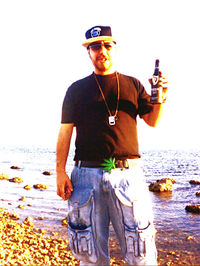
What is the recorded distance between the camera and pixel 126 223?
11.4 ft

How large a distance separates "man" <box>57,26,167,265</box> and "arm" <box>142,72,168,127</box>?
13mm

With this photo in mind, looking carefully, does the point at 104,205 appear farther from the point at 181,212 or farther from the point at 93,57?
the point at 181,212

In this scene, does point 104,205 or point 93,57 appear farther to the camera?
point 93,57

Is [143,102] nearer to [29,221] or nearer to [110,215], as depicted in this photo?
[110,215]

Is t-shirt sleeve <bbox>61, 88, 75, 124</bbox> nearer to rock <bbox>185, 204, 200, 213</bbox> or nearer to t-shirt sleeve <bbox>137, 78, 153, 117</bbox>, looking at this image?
t-shirt sleeve <bbox>137, 78, 153, 117</bbox>

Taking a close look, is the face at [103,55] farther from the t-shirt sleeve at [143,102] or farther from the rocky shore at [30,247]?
the rocky shore at [30,247]

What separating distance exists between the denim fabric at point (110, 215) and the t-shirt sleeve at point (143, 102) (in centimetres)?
76

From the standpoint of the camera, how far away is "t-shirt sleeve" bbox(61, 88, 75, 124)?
3.99 m

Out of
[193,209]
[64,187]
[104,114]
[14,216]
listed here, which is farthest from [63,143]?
[193,209]

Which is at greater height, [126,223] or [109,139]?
[109,139]

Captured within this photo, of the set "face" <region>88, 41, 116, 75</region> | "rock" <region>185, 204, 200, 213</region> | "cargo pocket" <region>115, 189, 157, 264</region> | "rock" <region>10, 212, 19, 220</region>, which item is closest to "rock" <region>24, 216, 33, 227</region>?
"rock" <region>10, 212, 19, 220</region>

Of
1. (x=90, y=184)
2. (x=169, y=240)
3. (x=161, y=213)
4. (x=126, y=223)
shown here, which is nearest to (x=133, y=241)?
(x=126, y=223)

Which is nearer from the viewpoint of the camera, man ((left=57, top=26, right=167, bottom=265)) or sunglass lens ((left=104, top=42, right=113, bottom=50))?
man ((left=57, top=26, right=167, bottom=265))

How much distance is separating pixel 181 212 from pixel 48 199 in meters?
7.32
